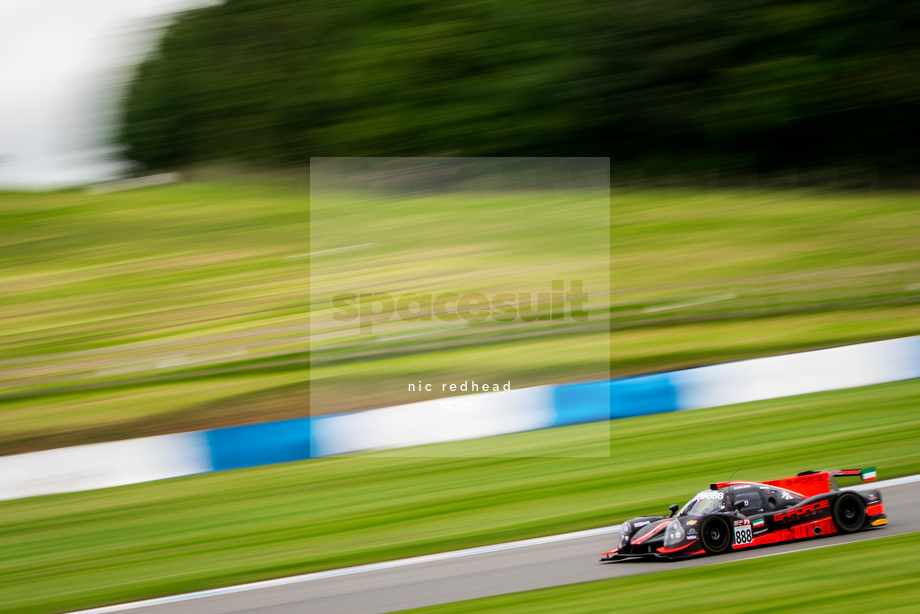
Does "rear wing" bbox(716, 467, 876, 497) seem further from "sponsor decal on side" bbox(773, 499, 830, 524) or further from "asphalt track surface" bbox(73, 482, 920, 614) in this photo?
"asphalt track surface" bbox(73, 482, 920, 614)

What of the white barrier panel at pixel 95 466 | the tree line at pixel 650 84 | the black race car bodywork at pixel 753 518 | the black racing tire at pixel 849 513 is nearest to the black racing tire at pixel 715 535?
the black race car bodywork at pixel 753 518

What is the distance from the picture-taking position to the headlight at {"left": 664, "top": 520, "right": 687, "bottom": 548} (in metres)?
4.44

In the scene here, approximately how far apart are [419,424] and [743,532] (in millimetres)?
3641

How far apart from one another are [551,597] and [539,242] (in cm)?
561

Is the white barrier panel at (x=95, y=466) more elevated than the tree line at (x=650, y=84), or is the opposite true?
the tree line at (x=650, y=84)

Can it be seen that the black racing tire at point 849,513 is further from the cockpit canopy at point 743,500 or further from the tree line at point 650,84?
the tree line at point 650,84

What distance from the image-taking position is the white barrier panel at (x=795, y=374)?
7875 mm

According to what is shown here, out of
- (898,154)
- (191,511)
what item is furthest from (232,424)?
(898,154)

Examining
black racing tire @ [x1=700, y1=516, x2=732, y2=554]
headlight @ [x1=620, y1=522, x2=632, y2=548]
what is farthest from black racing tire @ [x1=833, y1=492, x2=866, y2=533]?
headlight @ [x1=620, y1=522, x2=632, y2=548]

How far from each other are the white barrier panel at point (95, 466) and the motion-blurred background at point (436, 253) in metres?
0.17

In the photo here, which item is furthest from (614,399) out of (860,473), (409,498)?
(860,473)

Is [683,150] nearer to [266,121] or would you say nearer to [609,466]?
[266,121]

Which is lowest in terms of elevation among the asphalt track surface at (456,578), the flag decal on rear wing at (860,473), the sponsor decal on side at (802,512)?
the asphalt track surface at (456,578)

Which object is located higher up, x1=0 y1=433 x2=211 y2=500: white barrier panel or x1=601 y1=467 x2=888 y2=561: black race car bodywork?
x1=601 y1=467 x2=888 y2=561: black race car bodywork
